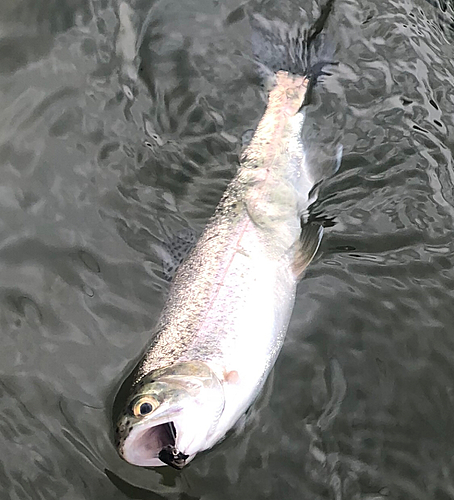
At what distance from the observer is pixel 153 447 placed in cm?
251

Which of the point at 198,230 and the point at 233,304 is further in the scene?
the point at 198,230

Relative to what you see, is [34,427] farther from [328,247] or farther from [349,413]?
[328,247]

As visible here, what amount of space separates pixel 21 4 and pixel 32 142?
4.52 feet

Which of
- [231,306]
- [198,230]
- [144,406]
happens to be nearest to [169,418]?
[144,406]

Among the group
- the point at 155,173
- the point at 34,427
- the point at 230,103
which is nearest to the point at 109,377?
the point at 34,427

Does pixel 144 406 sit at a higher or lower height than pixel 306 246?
higher

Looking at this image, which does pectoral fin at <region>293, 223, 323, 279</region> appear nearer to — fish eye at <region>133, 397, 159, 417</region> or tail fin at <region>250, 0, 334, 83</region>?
fish eye at <region>133, 397, 159, 417</region>

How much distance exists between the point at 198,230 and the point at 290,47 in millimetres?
1718

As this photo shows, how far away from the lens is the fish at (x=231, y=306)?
2.49 m

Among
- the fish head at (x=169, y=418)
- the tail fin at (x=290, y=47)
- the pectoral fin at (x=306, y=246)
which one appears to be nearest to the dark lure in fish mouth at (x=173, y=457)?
the fish head at (x=169, y=418)

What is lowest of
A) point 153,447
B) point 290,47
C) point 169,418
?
point 153,447

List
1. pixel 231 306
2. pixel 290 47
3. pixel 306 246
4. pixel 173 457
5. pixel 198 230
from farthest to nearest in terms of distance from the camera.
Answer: pixel 290 47 → pixel 198 230 → pixel 306 246 → pixel 231 306 → pixel 173 457

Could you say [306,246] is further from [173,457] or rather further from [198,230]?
[173,457]

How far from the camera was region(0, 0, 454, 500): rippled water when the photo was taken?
9.21 ft
